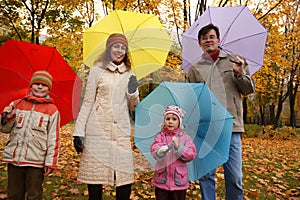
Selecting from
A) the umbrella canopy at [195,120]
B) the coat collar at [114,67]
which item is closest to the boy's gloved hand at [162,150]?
the umbrella canopy at [195,120]

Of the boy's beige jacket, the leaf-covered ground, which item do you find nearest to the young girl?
the leaf-covered ground

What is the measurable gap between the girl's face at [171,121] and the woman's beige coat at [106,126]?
14.3 inches

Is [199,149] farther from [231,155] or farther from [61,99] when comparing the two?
[61,99]

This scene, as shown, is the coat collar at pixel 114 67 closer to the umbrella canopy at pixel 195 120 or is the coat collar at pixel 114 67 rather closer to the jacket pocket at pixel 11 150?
the umbrella canopy at pixel 195 120

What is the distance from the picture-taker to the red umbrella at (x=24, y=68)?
3564mm

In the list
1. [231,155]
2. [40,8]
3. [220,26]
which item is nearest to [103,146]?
[231,155]

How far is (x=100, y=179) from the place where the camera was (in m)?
3.17

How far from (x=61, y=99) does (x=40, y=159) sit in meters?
0.79

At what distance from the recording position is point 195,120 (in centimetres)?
312

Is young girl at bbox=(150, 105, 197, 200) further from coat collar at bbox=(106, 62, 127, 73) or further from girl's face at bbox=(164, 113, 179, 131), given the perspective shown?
coat collar at bbox=(106, 62, 127, 73)

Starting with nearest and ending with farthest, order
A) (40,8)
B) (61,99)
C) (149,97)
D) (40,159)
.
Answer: (149,97), (40,159), (61,99), (40,8)

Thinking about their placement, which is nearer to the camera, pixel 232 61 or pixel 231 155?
pixel 232 61

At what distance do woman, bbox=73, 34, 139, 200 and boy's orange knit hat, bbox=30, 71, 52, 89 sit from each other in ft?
1.91

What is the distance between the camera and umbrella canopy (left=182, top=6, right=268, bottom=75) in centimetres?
373
